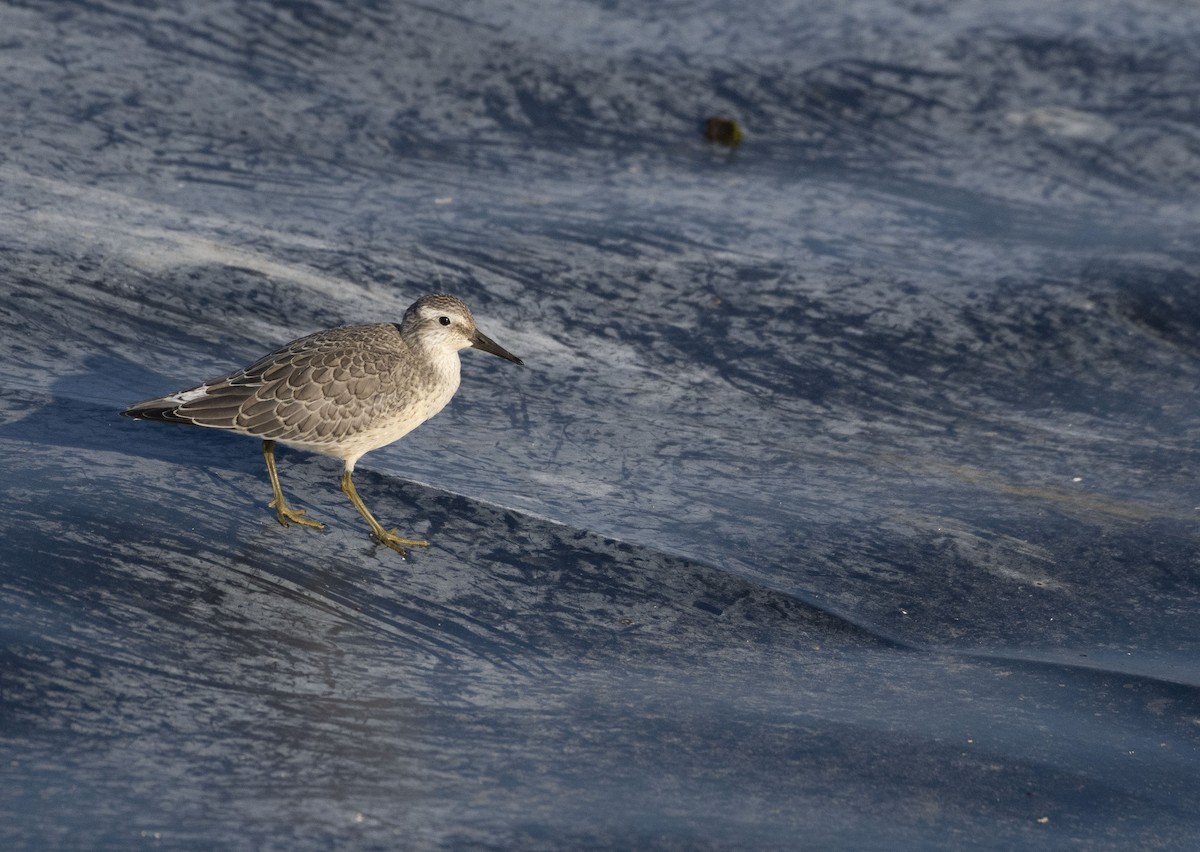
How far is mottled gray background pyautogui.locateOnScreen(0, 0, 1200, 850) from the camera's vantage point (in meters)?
4.39

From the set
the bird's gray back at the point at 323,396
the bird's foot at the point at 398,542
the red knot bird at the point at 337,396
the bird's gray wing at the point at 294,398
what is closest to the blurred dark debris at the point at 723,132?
the red knot bird at the point at 337,396

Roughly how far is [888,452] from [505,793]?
300 cm

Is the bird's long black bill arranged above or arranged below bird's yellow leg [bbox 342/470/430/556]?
above

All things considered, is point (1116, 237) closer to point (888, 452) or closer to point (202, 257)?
point (888, 452)

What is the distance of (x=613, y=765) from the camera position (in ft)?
A: 14.6

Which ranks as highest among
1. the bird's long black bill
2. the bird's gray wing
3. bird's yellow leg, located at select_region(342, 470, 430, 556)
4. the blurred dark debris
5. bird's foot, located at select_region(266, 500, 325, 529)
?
the blurred dark debris

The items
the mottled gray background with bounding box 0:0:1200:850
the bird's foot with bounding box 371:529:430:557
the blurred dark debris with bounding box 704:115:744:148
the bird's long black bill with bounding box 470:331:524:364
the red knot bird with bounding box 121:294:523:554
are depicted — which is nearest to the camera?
the mottled gray background with bounding box 0:0:1200:850

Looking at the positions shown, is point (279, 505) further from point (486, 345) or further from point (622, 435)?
point (622, 435)

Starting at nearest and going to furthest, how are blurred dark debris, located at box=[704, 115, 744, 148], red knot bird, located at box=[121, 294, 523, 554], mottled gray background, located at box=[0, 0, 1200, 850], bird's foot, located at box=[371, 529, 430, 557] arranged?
mottled gray background, located at box=[0, 0, 1200, 850]
bird's foot, located at box=[371, 529, 430, 557]
red knot bird, located at box=[121, 294, 523, 554]
blurred dark debris, located at box=[704, 115, 744, 148]

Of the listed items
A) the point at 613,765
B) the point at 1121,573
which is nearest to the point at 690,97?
the point at 1121,573

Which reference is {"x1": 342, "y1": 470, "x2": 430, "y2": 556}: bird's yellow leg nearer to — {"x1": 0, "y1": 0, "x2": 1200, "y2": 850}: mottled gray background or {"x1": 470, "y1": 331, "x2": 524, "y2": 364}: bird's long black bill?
{"x1": 0, "y1": 0, "x2": 1200, "y2": 850}: mottled gray background

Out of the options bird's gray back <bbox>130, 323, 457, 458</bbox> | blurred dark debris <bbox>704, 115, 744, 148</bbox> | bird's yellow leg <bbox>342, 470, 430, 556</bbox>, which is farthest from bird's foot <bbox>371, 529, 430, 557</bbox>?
blurred dark debris <bbox>704, 115, 744, 148</bbox>

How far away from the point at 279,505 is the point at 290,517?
0.07 meters

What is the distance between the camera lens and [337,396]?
5.63 meters
